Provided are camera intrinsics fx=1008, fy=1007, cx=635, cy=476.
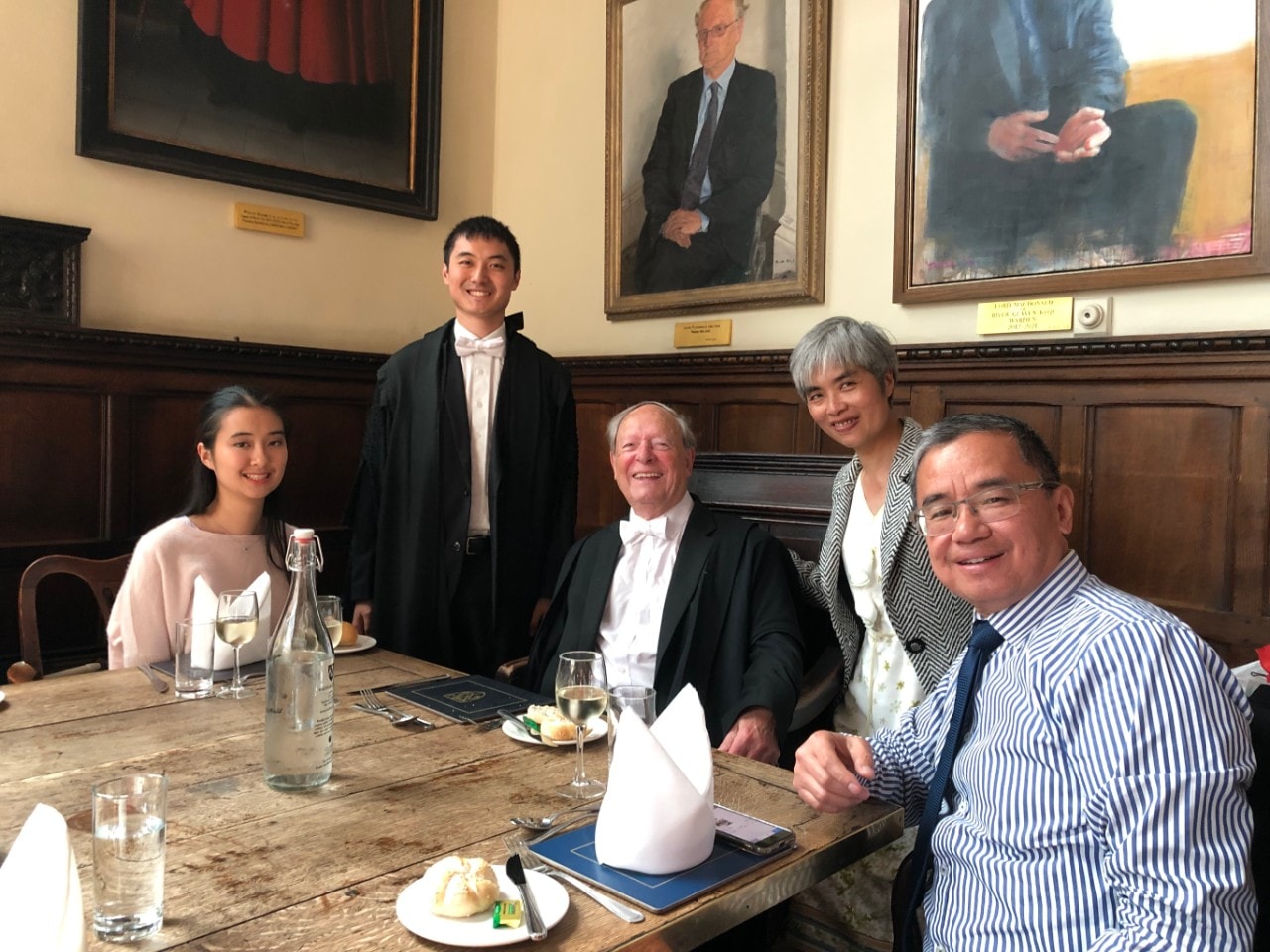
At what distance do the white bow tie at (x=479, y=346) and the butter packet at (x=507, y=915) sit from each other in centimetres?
223

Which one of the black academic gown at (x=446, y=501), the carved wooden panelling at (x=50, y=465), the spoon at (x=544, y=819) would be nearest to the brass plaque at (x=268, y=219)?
the carved wooden panelling at (x=50, y=465)

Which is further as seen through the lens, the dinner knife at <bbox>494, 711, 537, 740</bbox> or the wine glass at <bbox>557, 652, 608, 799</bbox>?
the dinner knife at <bbox>494, 711, 537, 740</bbox>

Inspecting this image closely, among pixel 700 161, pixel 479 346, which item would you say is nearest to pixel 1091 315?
pixel 700 161

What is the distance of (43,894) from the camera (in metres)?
0.92

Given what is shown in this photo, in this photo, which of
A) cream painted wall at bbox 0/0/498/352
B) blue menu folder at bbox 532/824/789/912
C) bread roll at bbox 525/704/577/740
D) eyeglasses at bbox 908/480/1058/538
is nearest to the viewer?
blue menu folder at bbox 532/824/789/912

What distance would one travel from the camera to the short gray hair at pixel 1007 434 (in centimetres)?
142

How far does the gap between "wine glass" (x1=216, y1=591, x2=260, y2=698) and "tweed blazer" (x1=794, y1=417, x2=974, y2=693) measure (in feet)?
4.32

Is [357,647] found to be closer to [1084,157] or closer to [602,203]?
[1084,157]

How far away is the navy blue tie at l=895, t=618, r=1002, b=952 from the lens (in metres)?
1.43

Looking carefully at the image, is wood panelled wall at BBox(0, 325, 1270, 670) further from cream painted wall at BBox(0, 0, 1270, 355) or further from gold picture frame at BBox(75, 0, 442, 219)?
gold picture frame at BBox(75, 0, 442, 219)

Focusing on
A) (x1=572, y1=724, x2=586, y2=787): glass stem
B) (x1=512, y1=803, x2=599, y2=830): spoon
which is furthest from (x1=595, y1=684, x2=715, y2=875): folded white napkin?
(x1=572, y1=724, x2=586, y2=787): glass stem

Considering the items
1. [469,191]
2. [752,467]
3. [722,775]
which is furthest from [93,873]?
[469,191]

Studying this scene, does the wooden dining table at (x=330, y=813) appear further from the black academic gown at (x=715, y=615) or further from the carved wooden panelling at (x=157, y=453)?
the carved wooden panelling at (x=157, y=453)

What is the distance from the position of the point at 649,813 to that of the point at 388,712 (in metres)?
0.79
